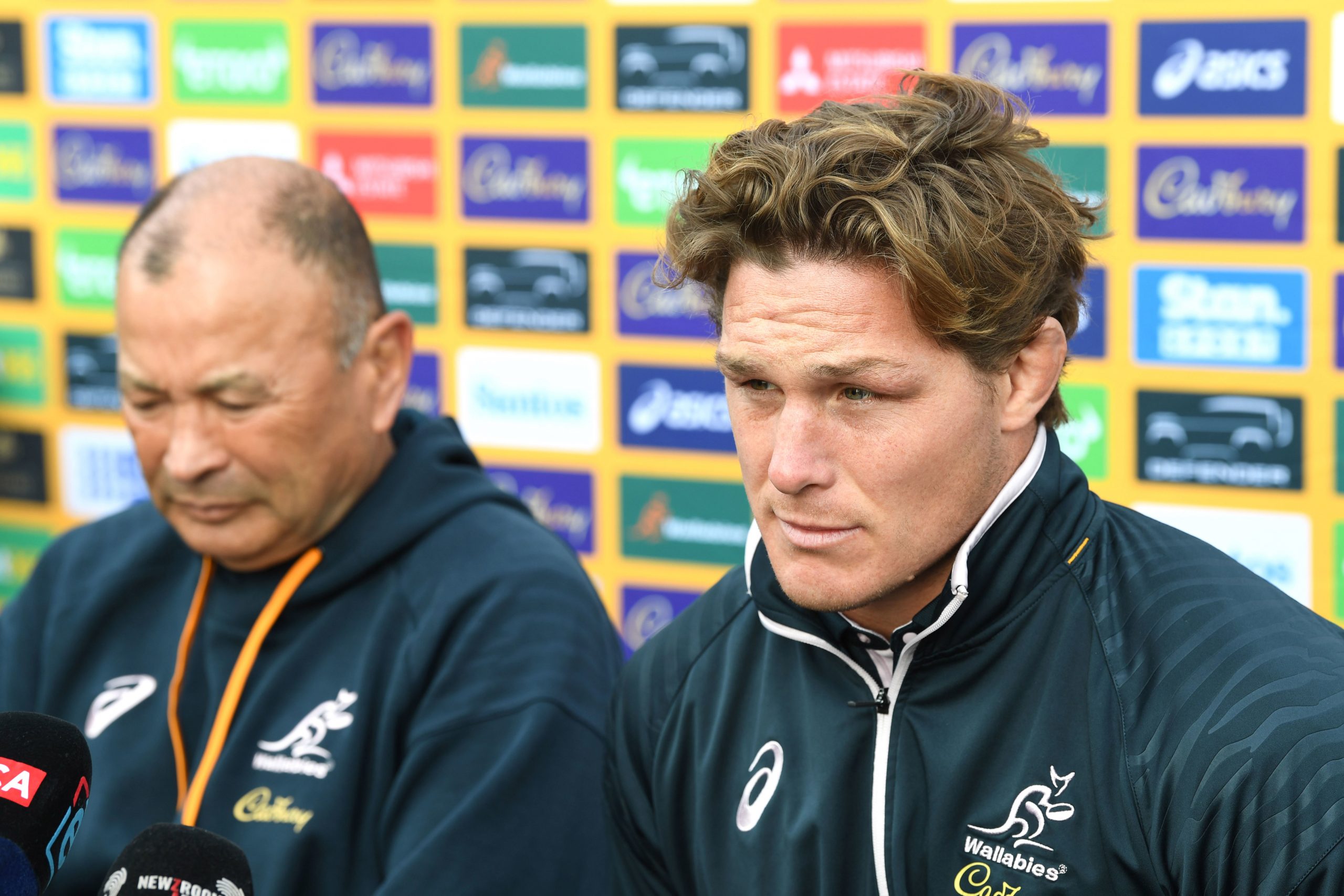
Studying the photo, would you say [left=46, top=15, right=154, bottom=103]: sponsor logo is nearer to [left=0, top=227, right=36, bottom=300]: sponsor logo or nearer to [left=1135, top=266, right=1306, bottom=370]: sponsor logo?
[left=0, top=227, right=36, bottom=300]: sponsor logo

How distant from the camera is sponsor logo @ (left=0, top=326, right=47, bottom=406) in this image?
13.2ft

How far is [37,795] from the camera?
3.81ft

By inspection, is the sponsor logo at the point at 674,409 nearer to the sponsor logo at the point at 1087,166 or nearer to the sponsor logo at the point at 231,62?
the sponsor logo at the point at 1087,166

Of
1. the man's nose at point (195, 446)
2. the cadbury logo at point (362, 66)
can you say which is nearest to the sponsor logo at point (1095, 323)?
the cadbury logo at point (362, 66)

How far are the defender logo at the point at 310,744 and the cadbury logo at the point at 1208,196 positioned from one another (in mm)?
1854

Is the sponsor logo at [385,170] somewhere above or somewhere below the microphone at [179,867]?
above

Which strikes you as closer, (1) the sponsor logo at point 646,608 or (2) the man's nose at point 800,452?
(2) the man's nose at point 800,452

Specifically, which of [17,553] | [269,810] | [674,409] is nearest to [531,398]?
[674,409]

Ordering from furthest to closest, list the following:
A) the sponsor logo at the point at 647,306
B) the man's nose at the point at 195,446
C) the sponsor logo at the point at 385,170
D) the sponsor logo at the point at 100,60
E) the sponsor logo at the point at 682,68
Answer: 1. the sponsor logo at the point at 100,60
2. the sponsor logo at the point at 385,170
3. the sponsor logo at the point at 647,306
4. the sponsor logo at the point at 682,68
5. the man's nose at the point at 195,446

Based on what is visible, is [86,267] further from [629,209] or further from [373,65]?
[629,209]

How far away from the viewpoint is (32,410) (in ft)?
13.3

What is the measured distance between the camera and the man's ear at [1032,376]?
1.35m

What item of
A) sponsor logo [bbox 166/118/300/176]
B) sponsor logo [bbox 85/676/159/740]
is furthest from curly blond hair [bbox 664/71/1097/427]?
sponsor logo [bbox 166/118/300/176]

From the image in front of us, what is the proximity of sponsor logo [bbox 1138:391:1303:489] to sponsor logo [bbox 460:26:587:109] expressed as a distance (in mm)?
1427
